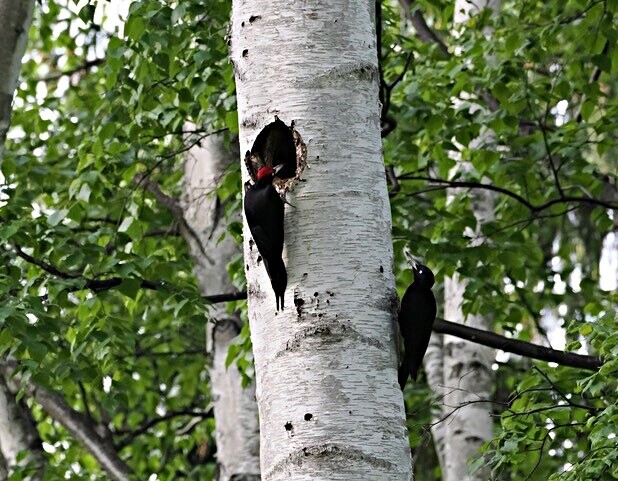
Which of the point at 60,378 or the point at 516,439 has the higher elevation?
the point at 60,378

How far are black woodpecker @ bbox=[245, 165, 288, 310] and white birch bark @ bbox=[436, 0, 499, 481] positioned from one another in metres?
3.86

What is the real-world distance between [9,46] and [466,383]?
3.83 meters

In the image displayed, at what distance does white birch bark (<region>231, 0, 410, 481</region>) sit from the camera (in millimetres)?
2357

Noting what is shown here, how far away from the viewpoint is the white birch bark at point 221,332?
570 cm

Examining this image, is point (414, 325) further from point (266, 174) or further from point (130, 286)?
point (130, 286)

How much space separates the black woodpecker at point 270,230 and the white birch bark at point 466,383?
3.86 metres

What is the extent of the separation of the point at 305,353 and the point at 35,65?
7.19 meters

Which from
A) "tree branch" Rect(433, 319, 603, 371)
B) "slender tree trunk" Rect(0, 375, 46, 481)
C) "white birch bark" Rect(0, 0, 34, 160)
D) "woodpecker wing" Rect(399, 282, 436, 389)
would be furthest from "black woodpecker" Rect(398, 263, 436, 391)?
"slender tree trunk" Rect(0, 375, 46, 481)

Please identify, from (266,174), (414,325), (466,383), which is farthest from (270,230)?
(466,383)

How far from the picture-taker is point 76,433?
652 cm

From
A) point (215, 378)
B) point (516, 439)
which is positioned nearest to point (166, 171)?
point (215, 378)

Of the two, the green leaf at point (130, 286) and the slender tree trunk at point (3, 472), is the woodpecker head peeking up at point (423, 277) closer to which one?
the green leaf at point (130, 286)

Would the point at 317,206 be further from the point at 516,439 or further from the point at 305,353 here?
the point at 516,439

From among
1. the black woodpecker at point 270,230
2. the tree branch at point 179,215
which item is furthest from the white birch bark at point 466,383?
the black woodpecker at point 270,230
